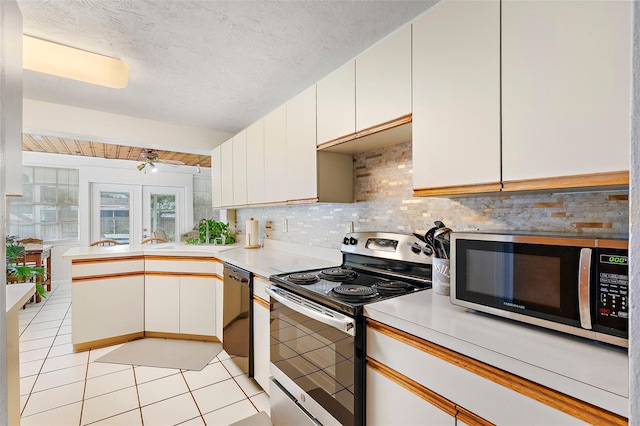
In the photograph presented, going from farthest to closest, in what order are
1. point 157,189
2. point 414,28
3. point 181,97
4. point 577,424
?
point 157,189 < point 181,97 < point 414,28 < point 577,424

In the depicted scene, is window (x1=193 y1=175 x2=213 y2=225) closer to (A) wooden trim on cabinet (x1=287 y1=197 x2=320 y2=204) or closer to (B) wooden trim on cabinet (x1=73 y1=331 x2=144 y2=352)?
(B) wooden trim on cabinet (x1=73 y1=331 x2=144 y2=352)

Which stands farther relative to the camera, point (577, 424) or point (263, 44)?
point (263, 44)

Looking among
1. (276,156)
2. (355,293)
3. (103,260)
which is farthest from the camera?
(103,260)

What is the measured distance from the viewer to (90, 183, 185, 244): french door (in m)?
5.62

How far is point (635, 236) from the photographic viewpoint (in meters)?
0.38

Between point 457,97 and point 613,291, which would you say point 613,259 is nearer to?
point 613,291

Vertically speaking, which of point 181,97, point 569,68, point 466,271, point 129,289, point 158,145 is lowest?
point 129,289

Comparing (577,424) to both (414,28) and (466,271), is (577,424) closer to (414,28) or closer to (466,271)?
(466,271)

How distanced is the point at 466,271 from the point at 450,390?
43 cm

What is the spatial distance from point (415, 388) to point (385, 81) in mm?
1375

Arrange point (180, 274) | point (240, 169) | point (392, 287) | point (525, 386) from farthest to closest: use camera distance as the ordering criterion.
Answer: point (240, 169) < point (180, 274) < point (392, 287) < point (525, 386)

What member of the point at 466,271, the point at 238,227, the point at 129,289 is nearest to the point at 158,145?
the point at 238,227

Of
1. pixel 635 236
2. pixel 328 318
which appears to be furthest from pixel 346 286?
pixel 635 236

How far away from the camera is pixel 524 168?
107 centimetres
